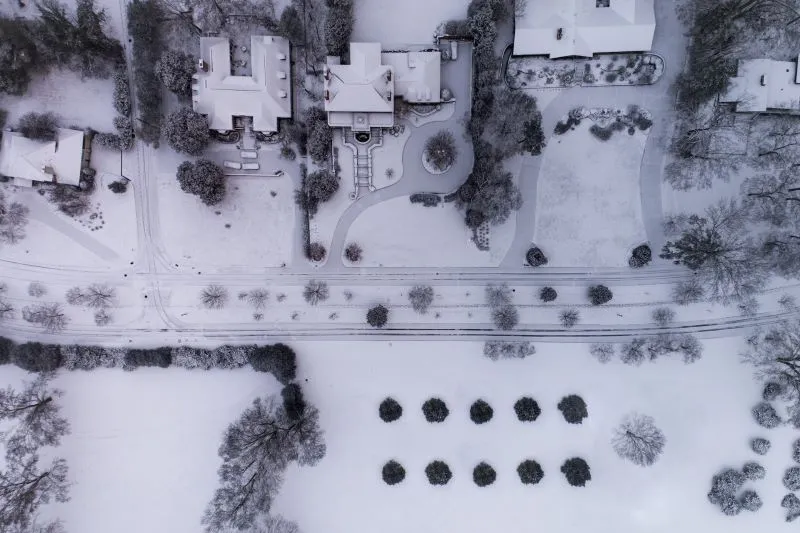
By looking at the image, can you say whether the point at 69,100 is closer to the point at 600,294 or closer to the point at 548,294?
the point at 548,294

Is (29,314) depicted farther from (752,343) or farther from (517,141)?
(752,343)

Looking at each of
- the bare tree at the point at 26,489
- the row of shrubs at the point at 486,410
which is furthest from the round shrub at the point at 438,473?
the bare tree at the point at 26,489

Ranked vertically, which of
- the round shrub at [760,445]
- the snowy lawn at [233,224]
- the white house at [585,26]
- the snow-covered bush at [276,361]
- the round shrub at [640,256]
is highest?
the white house at [585,26]

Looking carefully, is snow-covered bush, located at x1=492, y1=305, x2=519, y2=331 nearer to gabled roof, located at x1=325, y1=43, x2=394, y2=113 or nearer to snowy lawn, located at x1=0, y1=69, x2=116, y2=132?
gabled roof, located at x1=325, y1=43, x2=394, y2=113

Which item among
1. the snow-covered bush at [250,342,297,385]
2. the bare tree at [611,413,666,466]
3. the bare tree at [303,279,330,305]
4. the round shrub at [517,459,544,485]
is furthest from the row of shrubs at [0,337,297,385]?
the bare tree at [611,413,666,466]

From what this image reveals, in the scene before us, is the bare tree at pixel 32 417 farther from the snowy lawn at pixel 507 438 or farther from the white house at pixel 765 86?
the white house at pixel 765 86

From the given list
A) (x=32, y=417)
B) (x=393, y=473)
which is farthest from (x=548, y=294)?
(x=32, y=417)
